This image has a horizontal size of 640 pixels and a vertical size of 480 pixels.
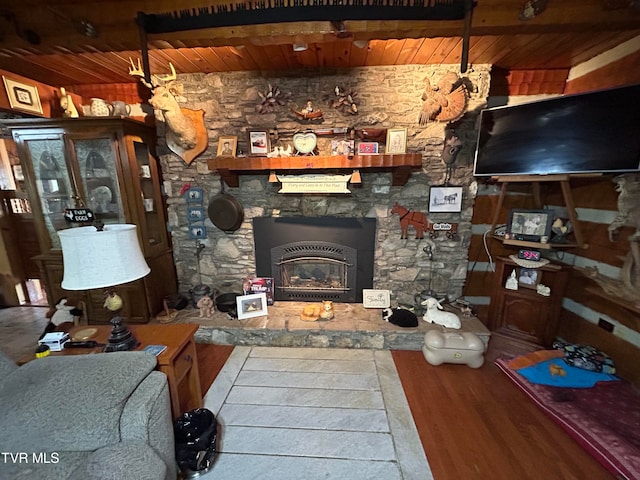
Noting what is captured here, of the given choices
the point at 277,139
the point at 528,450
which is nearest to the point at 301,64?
the point at 277,139

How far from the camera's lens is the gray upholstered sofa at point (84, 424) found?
0.94 meters

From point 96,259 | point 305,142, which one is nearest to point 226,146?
point 305,142

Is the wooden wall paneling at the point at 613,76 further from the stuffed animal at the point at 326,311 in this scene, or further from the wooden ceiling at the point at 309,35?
the stuffed animal at the point at 326,311

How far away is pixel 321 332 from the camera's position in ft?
7.84

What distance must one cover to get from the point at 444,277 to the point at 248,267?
6.87ft

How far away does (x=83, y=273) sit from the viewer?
1109 mm

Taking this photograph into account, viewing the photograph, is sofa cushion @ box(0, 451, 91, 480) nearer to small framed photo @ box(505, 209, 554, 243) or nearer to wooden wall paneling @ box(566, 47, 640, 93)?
small framed photo @ box(505, 209, 554, 243)

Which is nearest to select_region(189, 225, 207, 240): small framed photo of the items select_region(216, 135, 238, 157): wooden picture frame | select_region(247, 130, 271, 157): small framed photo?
select_region(216, 135, 238, 157): wooden picture frame

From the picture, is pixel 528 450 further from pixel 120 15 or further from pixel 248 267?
pixel 120 15

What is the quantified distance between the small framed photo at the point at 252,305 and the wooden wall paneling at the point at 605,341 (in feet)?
9.27

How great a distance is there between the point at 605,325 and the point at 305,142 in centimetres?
291

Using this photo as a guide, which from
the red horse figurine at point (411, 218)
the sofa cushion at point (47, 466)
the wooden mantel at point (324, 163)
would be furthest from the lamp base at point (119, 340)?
the red horse figurine at point (411, 218)

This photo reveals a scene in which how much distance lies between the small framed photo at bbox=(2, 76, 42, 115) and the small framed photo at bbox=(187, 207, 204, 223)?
1.51 m

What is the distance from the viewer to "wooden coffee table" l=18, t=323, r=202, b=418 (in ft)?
4.33
